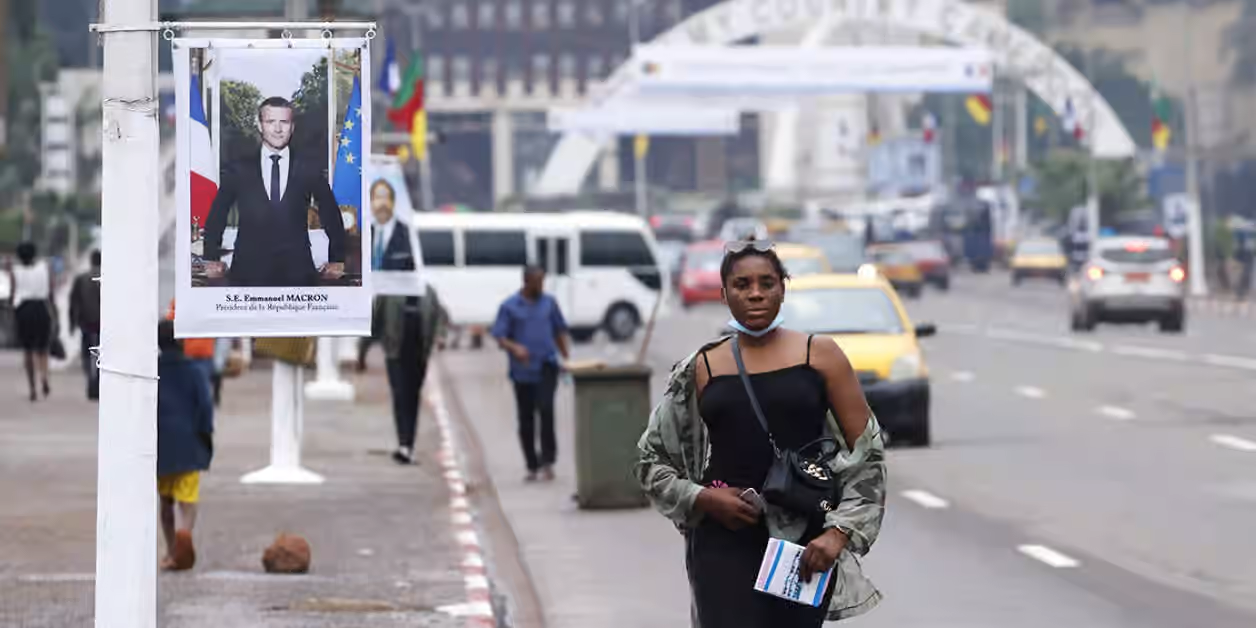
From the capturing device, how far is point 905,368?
2280cm

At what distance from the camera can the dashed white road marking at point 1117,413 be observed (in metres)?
26.2

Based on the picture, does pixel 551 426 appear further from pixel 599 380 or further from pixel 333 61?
pixel 333 61

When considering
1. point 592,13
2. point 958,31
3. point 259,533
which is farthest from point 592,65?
point 259,533

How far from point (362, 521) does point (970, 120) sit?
144312 millimetres

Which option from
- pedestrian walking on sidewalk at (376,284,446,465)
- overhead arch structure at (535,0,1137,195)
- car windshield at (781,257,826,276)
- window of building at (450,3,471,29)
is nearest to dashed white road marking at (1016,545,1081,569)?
pedestrian walking on sidewalk at (376,284,446,465)

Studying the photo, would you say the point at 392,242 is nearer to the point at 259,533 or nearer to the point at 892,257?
the point at 259,533

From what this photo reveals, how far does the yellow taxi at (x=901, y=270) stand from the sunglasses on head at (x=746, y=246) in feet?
202

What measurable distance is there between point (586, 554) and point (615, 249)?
115 feet

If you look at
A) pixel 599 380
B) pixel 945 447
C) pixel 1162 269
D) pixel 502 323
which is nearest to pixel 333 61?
pixel 599 380

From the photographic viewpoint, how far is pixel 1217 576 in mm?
14141

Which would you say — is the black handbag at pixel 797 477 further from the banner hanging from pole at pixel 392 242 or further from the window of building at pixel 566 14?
the window of building at pixel 566 14

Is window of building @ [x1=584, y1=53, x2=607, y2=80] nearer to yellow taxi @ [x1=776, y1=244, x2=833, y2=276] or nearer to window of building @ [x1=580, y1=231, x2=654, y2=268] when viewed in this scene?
window of building @ [x1=580, y1=231, x2=654, y2=268]

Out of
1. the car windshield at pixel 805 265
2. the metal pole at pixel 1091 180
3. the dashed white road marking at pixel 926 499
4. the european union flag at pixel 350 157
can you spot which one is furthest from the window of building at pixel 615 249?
the european union flag at pixel 350 157

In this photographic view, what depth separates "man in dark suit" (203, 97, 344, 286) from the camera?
362 inches
